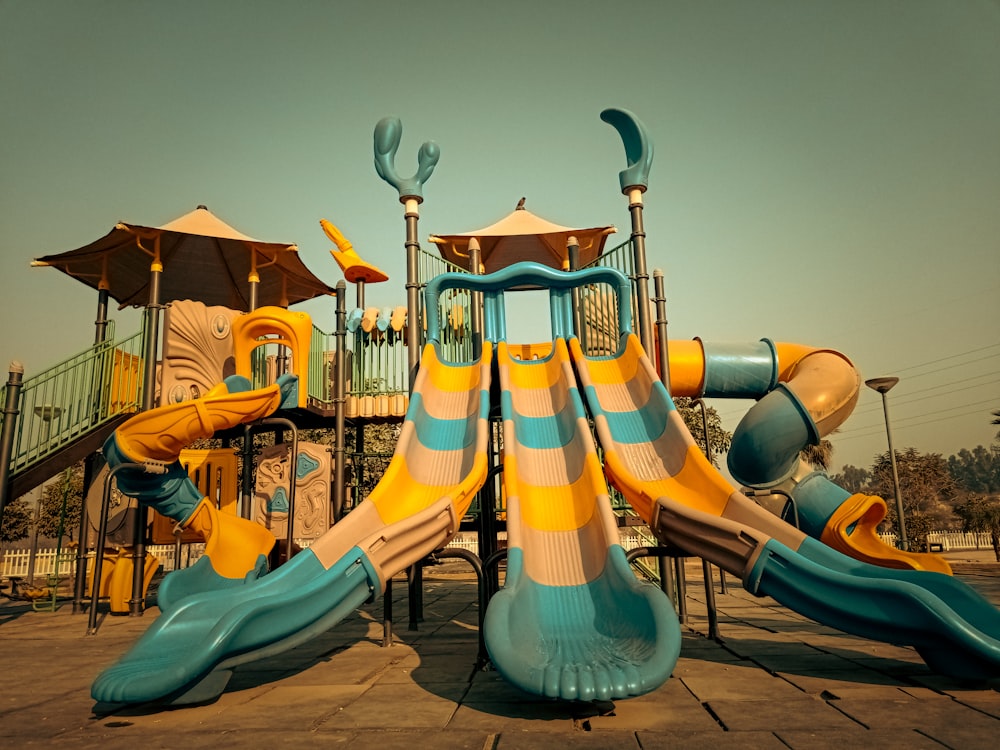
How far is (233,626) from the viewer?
4.92 metres

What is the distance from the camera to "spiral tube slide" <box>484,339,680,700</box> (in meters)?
4.38

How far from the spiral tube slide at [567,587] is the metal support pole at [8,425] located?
24.5 feet

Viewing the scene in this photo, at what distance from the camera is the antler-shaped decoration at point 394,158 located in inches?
400

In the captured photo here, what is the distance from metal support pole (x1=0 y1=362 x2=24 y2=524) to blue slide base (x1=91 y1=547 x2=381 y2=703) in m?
6.59

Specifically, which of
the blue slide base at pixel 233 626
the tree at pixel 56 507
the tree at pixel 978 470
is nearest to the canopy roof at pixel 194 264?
the blue slide base at pixel 233 626

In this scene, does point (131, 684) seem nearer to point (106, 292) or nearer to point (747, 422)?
point (747, 422)

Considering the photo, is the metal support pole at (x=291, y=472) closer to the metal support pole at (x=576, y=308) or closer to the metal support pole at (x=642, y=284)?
the metal support pole at (x=576, y=308)

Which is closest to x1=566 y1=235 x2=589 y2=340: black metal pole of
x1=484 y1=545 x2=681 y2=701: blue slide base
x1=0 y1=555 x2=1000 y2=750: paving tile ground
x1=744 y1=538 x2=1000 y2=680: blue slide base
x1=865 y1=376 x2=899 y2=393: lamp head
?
x1=0 y1=555 x2=1000 y2=750: paving tile ground

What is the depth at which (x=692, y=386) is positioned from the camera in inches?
439

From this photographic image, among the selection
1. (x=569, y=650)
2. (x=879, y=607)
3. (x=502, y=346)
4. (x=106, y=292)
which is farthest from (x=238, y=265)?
(x=879, y=607)

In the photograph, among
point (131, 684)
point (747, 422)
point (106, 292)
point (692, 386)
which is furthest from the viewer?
point (106, 292)

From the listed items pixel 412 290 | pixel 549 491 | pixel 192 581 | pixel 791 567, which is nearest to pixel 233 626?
pixel 549 491

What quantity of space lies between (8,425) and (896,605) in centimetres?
1156

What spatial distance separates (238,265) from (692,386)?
10623 mm
